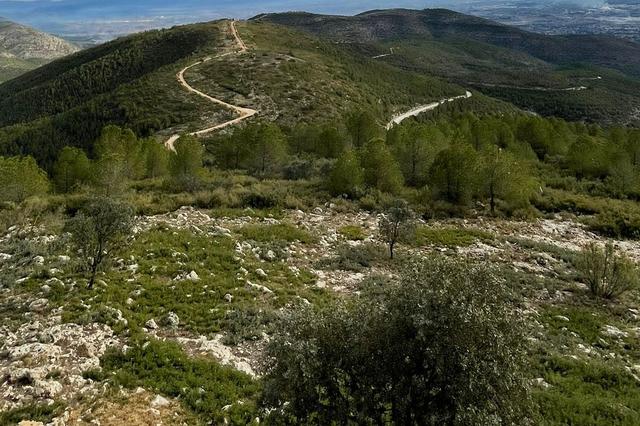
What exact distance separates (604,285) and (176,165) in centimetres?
2721

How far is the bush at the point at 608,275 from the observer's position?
17.8 meters

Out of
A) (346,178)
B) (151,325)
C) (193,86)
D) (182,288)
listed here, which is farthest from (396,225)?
(193,86)

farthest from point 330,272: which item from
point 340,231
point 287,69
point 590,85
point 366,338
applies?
point 590,85

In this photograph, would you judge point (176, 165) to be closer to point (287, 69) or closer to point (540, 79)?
point (287, 69)

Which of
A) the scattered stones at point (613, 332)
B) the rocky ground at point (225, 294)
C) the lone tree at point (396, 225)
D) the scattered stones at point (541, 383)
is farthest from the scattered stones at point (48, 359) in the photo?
the scattered stones at point (613, 332)

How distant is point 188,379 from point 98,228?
20.2ft

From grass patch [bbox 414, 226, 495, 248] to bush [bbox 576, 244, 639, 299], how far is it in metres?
5.30

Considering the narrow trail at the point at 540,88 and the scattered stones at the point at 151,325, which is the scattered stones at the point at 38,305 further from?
the narrow trail at the point at 540,88

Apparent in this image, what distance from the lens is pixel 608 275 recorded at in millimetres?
18438

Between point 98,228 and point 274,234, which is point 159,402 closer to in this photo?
point 98,228

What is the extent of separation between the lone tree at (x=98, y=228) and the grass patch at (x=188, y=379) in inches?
160

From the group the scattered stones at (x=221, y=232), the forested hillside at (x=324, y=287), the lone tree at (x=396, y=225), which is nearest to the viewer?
the forested hillside at (x=324, y=287)

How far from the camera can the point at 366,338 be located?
764 cm

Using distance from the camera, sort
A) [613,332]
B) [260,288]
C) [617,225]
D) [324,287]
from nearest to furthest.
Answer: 1. [613,332]
2. [260,288]
3. [324,287]
4. [617,225]
